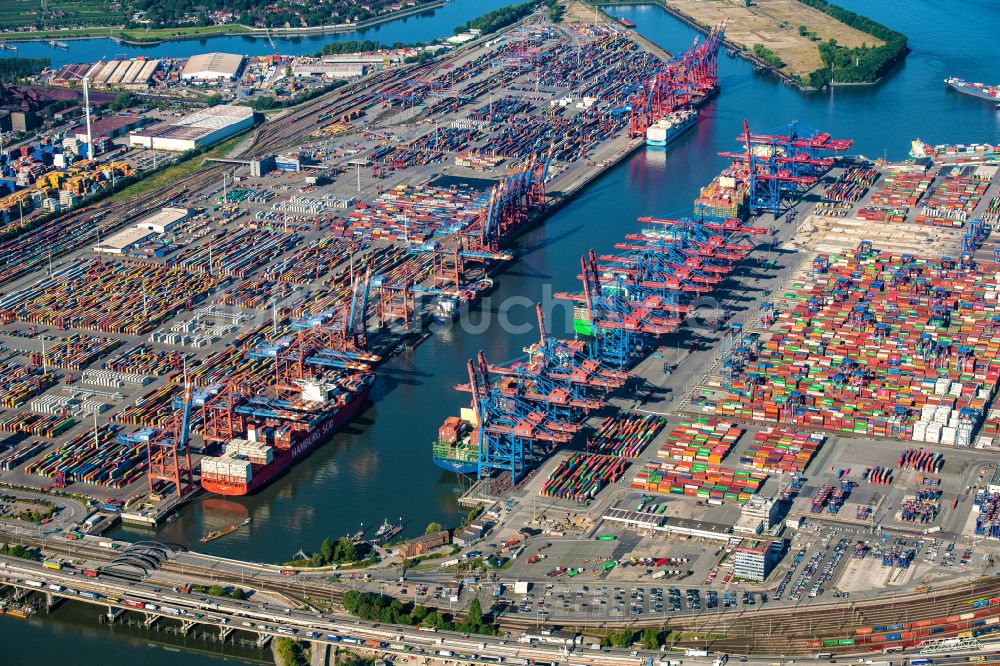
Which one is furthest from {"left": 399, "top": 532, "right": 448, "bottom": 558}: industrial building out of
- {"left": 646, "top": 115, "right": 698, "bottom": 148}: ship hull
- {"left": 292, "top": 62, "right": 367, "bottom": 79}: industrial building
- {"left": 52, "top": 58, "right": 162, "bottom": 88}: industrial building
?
{"left": 52, "top": 58, "right": 162, "bottom": 88}: industrial building

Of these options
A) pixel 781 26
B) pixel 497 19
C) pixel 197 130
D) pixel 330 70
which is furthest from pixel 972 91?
pixel 197 130

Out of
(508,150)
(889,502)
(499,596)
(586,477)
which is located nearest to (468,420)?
(586,477)

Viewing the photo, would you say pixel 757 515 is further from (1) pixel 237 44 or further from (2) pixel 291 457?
(1) pixel 237 44

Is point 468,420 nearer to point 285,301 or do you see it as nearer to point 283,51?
point 285,301

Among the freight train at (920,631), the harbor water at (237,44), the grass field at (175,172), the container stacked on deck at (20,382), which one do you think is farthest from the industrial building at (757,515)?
the harbor water at (237,44)

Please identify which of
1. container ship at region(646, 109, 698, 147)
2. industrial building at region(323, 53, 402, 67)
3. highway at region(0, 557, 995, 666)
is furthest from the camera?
industrial building at region(323, 53, 402, 67)

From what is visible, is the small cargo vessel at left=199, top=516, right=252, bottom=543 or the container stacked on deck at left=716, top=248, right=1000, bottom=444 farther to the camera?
the container stacked on deck at left=716, top=248, right=1000, bottom=444

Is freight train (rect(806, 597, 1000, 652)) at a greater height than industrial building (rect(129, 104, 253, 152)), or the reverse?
industrial building (rect(129, 104, 253, 152))

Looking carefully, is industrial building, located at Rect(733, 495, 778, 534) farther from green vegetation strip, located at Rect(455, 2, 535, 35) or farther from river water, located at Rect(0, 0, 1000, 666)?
green vegetation strip, located at Rect(455, 2, 535, 35)
